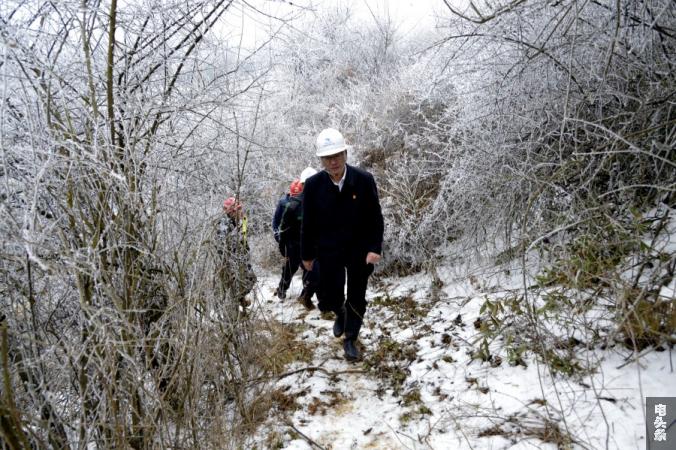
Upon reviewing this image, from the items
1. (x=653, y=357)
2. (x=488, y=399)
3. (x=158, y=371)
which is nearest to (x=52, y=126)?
(x=158, y=371)

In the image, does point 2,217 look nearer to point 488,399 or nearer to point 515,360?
point 488,399

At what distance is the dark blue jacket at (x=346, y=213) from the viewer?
11.2ft

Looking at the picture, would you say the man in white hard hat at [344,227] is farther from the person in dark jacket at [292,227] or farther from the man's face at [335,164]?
the person in dark jacket at [292,227]

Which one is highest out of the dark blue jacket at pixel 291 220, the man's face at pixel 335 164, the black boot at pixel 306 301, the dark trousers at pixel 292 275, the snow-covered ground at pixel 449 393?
the man's face at pixel 335 164

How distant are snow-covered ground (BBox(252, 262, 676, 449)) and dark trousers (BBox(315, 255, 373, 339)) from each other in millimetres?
373

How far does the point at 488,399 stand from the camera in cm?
257

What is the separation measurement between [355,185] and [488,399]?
1.80 metres

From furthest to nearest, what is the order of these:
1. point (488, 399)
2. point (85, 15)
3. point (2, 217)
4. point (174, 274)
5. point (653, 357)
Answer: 1. point (488, 399)
2. point (653, 357)
3. point (174, 274)
4. point (85, 15)
5. point (2, 217)

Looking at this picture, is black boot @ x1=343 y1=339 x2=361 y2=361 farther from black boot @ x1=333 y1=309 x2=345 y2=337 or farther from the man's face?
the man's face

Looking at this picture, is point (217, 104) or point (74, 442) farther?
point (217, 104)

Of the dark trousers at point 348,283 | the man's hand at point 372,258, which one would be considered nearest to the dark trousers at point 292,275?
the dark trousers at point 348,283

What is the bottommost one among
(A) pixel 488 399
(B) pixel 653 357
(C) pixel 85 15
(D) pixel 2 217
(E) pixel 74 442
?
(A) pixel 488 399
